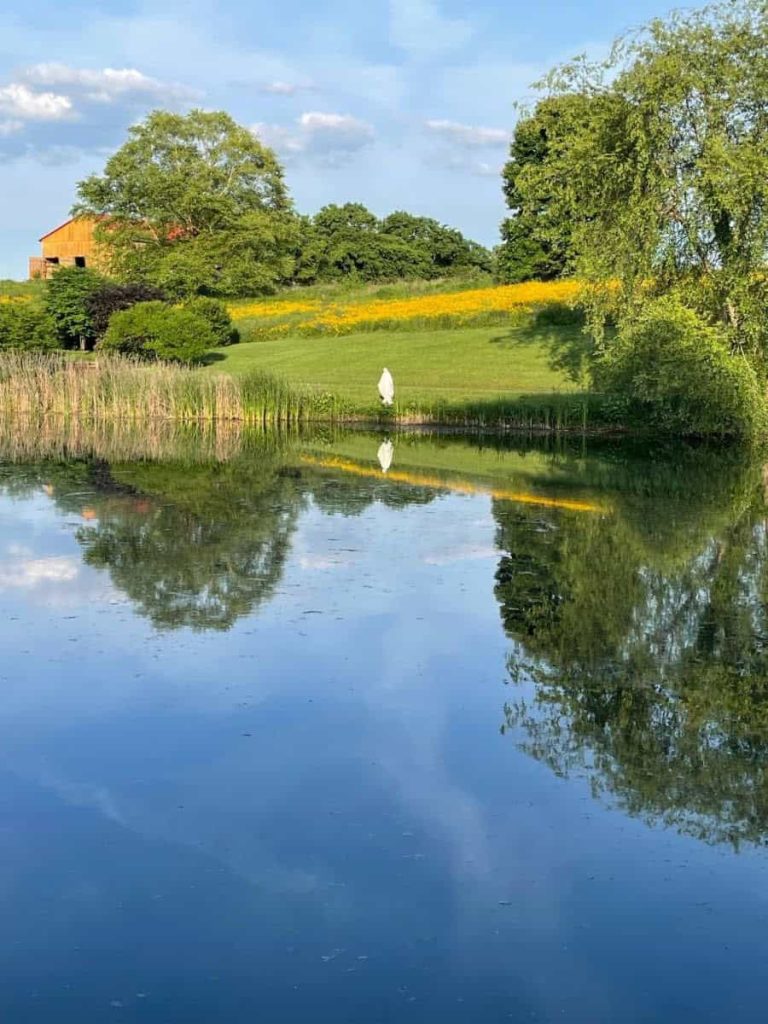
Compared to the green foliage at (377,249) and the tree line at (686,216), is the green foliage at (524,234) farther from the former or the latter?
the tree line at (686,216)

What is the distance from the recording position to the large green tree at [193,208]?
193 feet

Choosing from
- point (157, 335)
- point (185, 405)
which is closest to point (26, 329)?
A: point (157, 335)

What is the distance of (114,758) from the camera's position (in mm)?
7121

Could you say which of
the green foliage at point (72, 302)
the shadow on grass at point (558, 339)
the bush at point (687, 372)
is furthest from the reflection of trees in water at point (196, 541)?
the green foliage at point (72, 302)

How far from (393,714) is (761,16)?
19584 mm

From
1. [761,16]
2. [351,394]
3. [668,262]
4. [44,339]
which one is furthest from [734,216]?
[44,339]

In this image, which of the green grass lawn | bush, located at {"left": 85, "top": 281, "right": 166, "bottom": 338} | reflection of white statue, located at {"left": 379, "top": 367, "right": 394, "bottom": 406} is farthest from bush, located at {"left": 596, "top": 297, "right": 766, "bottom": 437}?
bush, located at {"left": 85, "top": 281, "right": 166, "bottom": 338}

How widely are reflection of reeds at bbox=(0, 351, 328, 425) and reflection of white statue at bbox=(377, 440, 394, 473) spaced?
4.35 metres

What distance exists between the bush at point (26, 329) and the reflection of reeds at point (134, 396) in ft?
42.8

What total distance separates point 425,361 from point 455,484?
1758 cm

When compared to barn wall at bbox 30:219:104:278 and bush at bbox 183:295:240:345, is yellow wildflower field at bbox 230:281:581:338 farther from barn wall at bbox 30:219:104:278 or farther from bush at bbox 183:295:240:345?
barn wall at bbox 30:219:104:278

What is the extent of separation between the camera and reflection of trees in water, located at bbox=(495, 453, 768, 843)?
22.4 ft

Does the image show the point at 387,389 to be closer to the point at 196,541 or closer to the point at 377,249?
the point at 196,541

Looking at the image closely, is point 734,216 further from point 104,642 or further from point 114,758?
point 114,758
